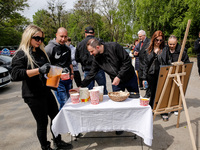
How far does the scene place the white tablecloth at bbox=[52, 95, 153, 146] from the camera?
2141 mm

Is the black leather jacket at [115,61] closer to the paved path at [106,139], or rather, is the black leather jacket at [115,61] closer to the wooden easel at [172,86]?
the wooden easel at [172,86]

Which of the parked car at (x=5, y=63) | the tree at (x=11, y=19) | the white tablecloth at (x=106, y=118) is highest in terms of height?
the tree at (x=11, y=19)

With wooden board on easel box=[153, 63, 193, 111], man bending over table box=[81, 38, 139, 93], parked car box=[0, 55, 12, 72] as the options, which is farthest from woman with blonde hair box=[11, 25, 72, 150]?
parked car box=[0, 55, 12, 72]

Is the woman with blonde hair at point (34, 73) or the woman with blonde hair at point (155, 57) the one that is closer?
the woman with blonde hair at point (34, 73)

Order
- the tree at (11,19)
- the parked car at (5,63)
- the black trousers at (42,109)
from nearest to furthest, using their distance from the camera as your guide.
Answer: the black trousers at (42,109)
the parked car at (5,63)
the tree at (11,19)

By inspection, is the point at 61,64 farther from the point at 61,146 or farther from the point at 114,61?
the point at 61,146

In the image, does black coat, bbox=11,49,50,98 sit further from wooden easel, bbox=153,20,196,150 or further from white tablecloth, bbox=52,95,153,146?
wooden easel, bbox=153,20,196,150

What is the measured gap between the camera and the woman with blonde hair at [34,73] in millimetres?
1867

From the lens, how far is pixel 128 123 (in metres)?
2.24

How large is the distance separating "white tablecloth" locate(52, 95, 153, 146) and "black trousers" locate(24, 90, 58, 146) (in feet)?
0.51

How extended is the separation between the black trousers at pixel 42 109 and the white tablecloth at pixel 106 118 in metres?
0.15

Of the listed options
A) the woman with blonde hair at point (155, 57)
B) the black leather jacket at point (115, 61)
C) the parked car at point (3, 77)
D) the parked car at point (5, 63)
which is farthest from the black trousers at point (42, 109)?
the parked car at point (5, 63)

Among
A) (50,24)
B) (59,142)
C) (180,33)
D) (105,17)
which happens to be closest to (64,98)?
(59,142)

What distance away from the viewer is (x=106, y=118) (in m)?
2.21
